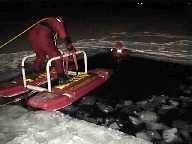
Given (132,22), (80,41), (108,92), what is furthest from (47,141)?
(132,22)

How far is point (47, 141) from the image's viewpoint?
5566 millimetres

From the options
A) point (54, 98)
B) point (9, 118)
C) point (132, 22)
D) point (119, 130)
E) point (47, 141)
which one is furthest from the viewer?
point (132, 22)

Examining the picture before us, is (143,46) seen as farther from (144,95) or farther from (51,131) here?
(51,131)

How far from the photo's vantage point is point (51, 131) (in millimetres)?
5938

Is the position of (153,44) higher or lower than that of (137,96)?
higher

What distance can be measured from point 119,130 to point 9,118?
7.65 feet

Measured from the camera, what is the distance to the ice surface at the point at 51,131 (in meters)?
5.56

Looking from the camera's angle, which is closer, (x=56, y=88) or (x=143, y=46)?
(x=56, y=88)

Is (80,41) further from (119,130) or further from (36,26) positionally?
(119,130)

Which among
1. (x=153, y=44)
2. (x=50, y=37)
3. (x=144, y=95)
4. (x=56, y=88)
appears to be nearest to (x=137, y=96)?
(x=144, y=95)

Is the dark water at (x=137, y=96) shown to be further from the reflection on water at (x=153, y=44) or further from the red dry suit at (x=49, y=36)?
the red dry suit at (x=49, y=36)

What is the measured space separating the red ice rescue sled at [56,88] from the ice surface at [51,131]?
0.29 metres

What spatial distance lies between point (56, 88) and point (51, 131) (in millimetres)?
1753

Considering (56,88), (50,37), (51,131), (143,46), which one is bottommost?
(51,131)
